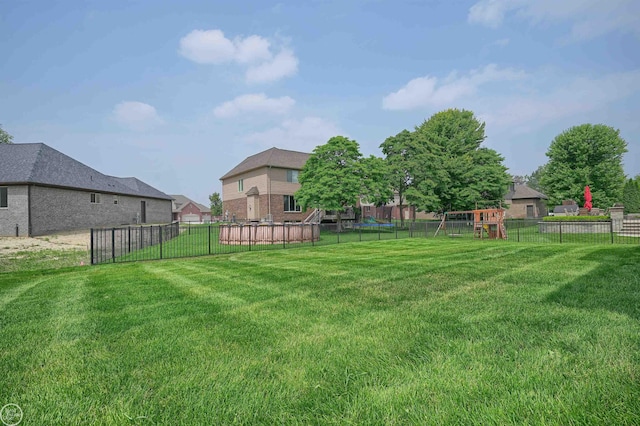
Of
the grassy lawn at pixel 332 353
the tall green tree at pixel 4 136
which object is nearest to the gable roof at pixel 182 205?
the tall green tree at pixel 4 136

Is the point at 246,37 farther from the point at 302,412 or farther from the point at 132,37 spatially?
the point at 302,412

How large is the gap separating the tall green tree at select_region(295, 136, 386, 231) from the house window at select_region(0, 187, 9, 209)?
20794 millimetres

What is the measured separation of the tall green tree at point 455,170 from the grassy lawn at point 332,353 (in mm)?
25918

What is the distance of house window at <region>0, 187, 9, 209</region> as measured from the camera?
2248 cm

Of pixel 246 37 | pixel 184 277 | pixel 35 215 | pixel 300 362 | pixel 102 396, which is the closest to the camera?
pixel 102 396

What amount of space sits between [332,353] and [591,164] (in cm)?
4967

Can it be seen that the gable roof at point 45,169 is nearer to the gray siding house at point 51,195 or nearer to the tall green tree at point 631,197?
the gray siding house at point 51,195

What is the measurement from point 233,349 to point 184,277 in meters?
5.23

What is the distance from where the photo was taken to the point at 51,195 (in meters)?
24.2

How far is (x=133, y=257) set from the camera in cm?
1316

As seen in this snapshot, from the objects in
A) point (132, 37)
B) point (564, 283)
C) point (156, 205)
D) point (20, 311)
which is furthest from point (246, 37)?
point (156, 205)

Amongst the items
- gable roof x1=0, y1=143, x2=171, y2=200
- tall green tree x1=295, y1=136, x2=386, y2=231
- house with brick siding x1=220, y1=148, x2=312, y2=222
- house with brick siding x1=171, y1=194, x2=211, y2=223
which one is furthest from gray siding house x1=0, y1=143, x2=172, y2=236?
house with brick siding x1=171, y1=194, x2=211, y2=223

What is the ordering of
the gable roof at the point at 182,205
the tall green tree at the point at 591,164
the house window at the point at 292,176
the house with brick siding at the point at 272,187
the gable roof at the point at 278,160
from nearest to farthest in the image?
the house with brick siding at the point at 272,187 → the gable roof at the point at 278,160 → the house window at the point at 292,176 → the tall green tree at the point at 591,164 → the gable roof at the point at 182,205

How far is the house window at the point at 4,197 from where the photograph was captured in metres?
22.5
